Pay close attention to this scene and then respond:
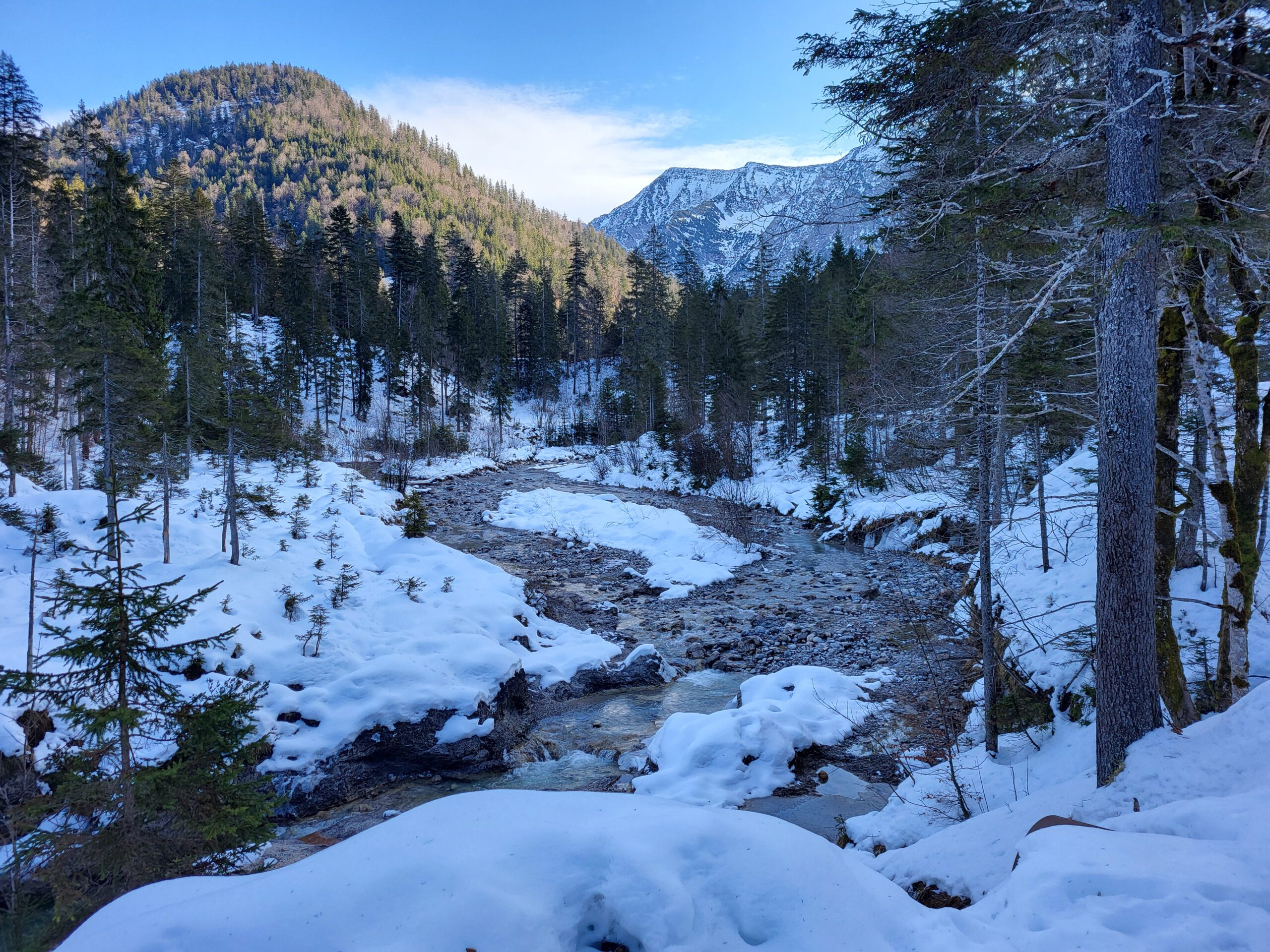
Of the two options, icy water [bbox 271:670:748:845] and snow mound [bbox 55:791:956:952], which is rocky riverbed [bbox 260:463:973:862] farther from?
snow mound [bbox 55:791:956:952]

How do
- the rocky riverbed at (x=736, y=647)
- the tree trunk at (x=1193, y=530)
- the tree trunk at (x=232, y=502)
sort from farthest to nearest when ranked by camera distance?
1. the tree trunk at (x=232, y=502)
2. the tree trunk at (x=1193, y=530)
3. the rocky riverbed at (x=736, y=647)

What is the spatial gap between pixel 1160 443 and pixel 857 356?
27411mm

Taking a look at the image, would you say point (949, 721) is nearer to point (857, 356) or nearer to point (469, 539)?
point (469, 539)

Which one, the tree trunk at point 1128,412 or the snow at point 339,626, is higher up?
the tree trunk at point 1128,412

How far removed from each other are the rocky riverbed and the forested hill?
254 feet

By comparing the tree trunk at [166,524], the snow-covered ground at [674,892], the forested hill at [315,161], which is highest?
the forested hill at [315,161]

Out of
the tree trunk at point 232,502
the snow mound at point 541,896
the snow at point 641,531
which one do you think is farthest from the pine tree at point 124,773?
the snow at point 641,531

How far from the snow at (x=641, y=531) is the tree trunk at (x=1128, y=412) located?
13128 mm

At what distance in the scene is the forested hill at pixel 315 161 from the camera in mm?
105812

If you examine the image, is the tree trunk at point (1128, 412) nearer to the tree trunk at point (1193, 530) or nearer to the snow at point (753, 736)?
the snow at point (753, 736)

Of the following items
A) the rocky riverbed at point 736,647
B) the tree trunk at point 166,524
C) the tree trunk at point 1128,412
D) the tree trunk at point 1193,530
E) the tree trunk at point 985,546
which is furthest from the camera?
the tree trunk at point 166,524

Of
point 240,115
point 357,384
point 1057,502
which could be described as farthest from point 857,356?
point 240,115

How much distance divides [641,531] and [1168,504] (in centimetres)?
1920

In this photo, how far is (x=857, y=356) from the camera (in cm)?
3123
